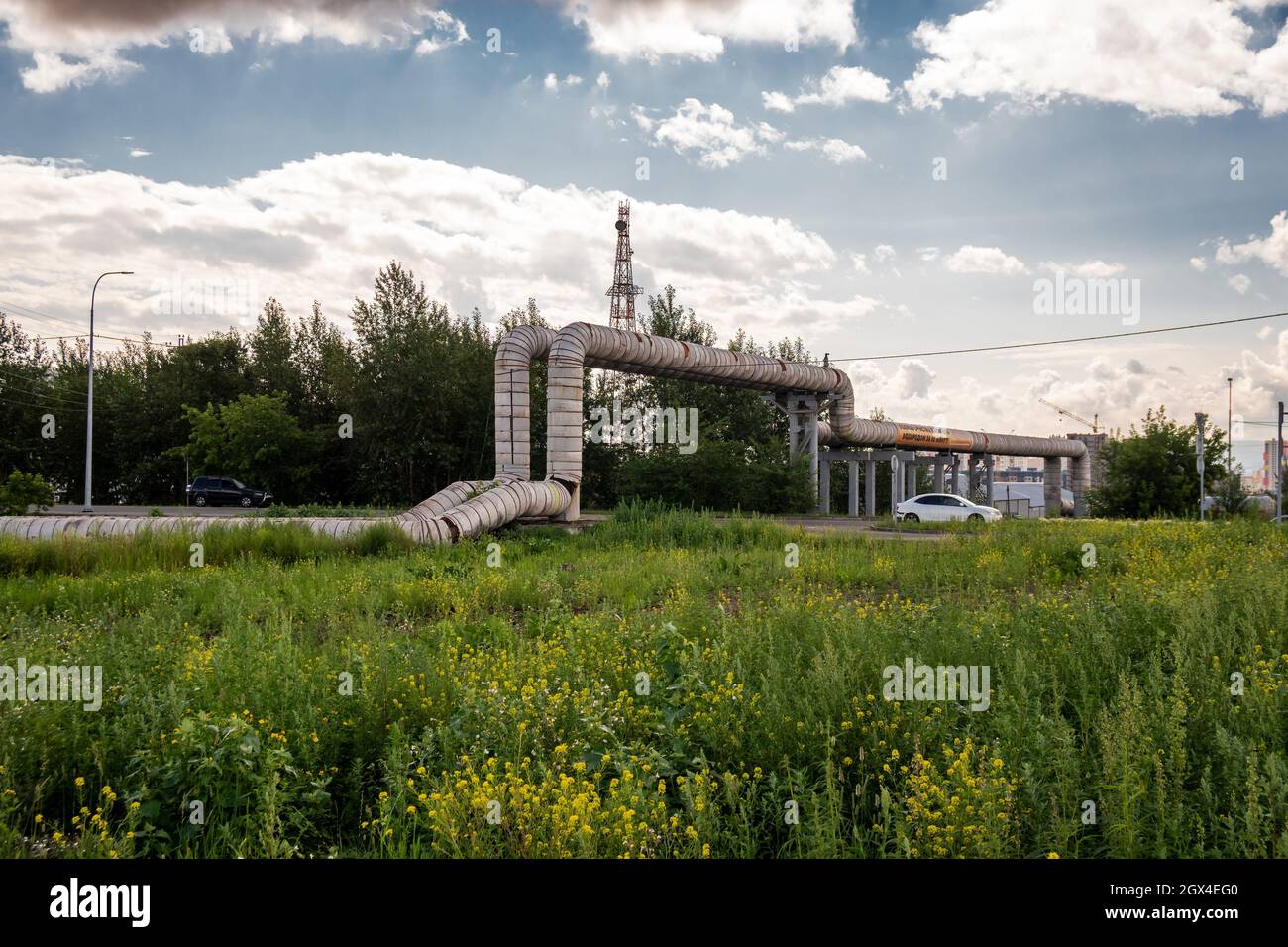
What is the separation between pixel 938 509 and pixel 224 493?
27812 mm

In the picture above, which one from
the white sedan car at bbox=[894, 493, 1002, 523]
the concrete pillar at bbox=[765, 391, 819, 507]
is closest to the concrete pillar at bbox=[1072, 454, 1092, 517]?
the white sedan car at bbox=[894, 493, 1002, 523]

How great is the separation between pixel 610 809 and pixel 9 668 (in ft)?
14.5

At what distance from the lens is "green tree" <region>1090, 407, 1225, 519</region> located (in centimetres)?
2947

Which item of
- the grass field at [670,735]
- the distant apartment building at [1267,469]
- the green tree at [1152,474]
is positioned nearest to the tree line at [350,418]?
the green tree at [1152,474]

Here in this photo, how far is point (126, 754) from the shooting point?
4215 millimetres

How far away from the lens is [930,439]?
34312 mm

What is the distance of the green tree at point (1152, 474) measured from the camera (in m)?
29.5

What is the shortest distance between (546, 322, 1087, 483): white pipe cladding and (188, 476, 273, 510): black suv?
17.1 metres

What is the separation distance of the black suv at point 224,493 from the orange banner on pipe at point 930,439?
84.5ft

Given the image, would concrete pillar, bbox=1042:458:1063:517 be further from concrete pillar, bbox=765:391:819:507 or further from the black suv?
the black suv

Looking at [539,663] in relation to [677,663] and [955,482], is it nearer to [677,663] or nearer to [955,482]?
[677,663]

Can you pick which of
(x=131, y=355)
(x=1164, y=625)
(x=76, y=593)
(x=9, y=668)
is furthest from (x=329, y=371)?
(x=1164, y=625)

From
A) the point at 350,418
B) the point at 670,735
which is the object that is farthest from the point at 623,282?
the point at 670,735

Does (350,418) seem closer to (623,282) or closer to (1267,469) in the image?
(623,282)
